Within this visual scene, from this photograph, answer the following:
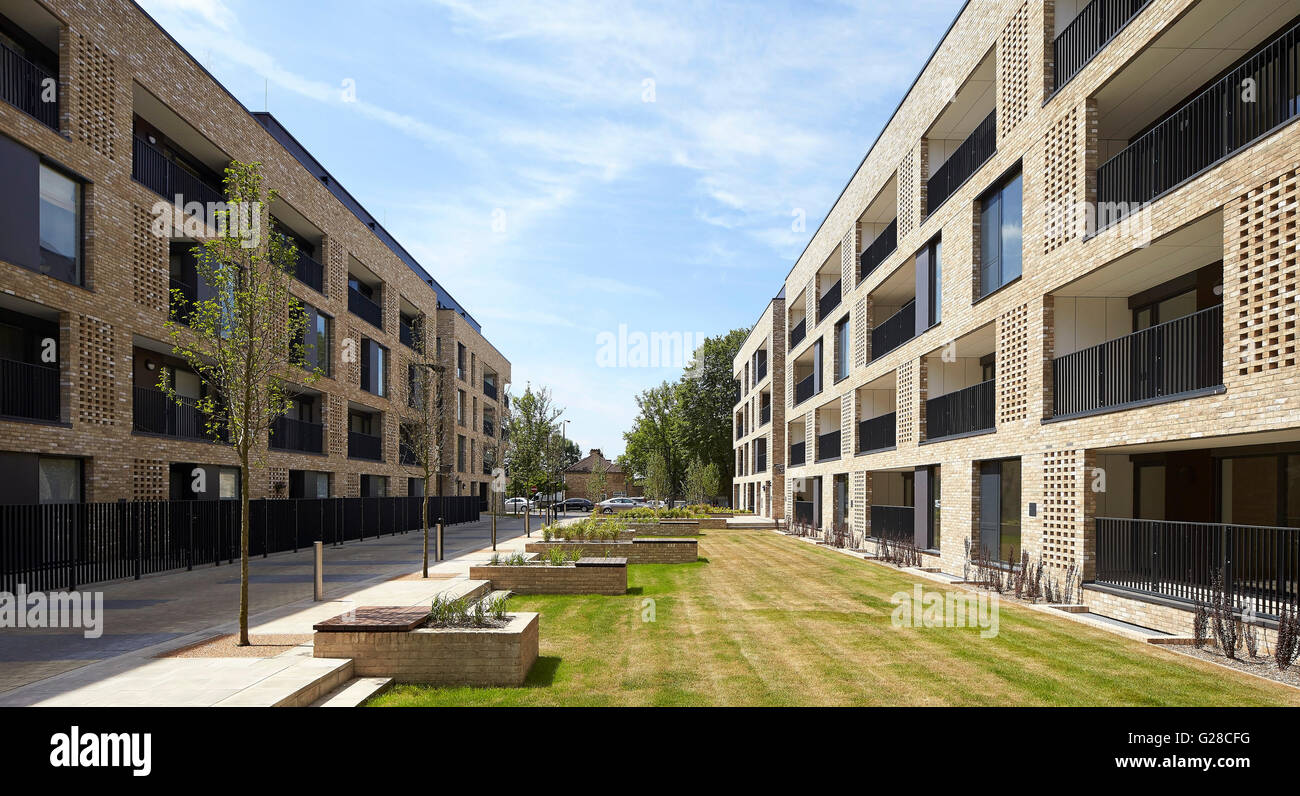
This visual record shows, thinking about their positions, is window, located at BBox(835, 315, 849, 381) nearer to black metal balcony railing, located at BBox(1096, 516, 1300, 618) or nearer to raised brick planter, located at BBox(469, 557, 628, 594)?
black metal balcony railing, located at BBox(1096, 516, 1300, 618)

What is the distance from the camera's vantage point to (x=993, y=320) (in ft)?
53.6

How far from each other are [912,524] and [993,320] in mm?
7457

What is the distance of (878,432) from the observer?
24.8 meters

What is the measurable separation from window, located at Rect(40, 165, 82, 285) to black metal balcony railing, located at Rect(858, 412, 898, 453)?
21.5 meters

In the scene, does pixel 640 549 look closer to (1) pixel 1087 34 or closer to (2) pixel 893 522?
(2) pixel 893 522

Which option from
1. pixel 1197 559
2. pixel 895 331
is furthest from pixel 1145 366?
pixel 895 331

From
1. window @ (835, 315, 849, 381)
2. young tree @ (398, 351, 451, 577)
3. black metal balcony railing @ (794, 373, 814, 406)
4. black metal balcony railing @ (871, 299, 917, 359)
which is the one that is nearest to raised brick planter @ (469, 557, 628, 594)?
young tree @ (398, 351, 451, 577)

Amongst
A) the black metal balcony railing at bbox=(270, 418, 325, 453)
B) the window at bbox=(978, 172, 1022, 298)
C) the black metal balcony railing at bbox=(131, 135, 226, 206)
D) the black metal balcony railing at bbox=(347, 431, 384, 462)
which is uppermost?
the black metal balcony railing at bbox=(131, 135, 226, 206)

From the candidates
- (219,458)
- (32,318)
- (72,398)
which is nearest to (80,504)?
(72,398)

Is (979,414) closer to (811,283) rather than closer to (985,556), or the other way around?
(985,556)

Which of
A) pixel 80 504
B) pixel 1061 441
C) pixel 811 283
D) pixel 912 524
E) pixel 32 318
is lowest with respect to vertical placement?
pixel 912 524

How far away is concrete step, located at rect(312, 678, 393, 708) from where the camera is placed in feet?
21.5

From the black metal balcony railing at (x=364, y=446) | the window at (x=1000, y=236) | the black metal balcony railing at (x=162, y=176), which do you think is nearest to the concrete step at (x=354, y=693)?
the window at (x=1000, y=236)

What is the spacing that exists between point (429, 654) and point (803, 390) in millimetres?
30799
